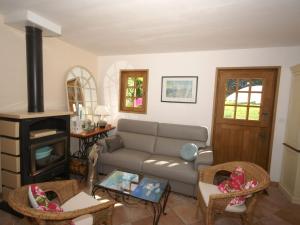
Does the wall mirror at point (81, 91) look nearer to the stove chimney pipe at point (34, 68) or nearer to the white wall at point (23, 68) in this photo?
the white wall at point (23, 68)

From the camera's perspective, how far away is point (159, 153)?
10.2 feet

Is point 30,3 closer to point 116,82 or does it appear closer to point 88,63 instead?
point 88,63

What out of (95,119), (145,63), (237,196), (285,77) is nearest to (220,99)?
(285,77)

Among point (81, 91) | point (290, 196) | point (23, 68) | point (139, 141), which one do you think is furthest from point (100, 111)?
point (290, 196)

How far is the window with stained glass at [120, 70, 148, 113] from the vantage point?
147 inches

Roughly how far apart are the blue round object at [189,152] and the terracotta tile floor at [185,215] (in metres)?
0.58

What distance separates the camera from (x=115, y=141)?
3.07 meters

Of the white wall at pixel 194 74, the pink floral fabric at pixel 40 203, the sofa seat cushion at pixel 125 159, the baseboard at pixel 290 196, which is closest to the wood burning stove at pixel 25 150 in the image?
the sofa seat cushion at pixel 125 159

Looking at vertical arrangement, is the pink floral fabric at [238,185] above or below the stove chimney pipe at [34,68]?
below

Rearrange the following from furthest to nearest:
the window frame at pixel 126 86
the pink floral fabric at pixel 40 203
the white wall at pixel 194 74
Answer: the window frame at pixel 126 86 → the white wall at pixel 194 74 → the pink floral fabric at pixel 40 203

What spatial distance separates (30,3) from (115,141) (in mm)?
2161

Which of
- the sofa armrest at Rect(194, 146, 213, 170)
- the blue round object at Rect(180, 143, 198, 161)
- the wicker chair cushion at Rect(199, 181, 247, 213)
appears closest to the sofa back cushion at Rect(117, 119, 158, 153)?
the blue round object at Rect(180, 143, 198, 161)

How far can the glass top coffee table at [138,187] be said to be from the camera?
1.86 m

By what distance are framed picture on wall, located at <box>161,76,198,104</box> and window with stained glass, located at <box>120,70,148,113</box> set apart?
44 centimetres
